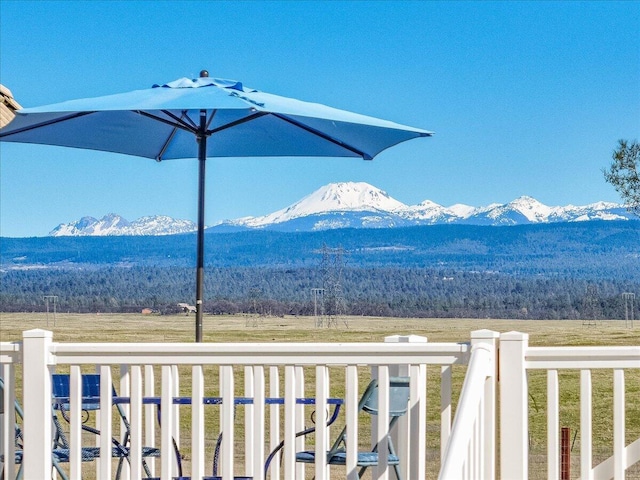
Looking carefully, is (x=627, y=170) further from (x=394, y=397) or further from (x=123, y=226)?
(x=123, y=226)

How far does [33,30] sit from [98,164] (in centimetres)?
3311

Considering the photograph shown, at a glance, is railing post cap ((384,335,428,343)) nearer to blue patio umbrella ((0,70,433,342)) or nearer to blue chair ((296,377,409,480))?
blue chair ((296,377,409,480))

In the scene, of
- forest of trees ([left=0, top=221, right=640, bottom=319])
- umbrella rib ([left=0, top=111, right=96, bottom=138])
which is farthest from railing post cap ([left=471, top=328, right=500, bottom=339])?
forest of trees ([left=0, top=221, right=640, bottom=319])

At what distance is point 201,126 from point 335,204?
171 meters

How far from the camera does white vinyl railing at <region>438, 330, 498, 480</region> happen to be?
2130mm

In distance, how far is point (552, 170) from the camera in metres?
97.9

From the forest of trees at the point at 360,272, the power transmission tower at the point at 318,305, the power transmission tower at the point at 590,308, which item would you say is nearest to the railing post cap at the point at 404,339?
the power transmission tower at the point at 590,308

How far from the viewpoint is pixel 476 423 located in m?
2.57

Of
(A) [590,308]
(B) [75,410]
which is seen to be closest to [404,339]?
(B) [75,410]

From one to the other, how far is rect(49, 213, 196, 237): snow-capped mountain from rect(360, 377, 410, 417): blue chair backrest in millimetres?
158635

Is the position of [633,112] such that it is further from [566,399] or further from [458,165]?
[566,399]

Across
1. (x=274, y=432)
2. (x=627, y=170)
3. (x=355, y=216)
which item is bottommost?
(x=274, y=432)

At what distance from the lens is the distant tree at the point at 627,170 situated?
67.1 feet

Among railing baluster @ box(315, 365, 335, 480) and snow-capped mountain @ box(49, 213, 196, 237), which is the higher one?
snow-capped mountain @ box(49, 213, 196, 237)
